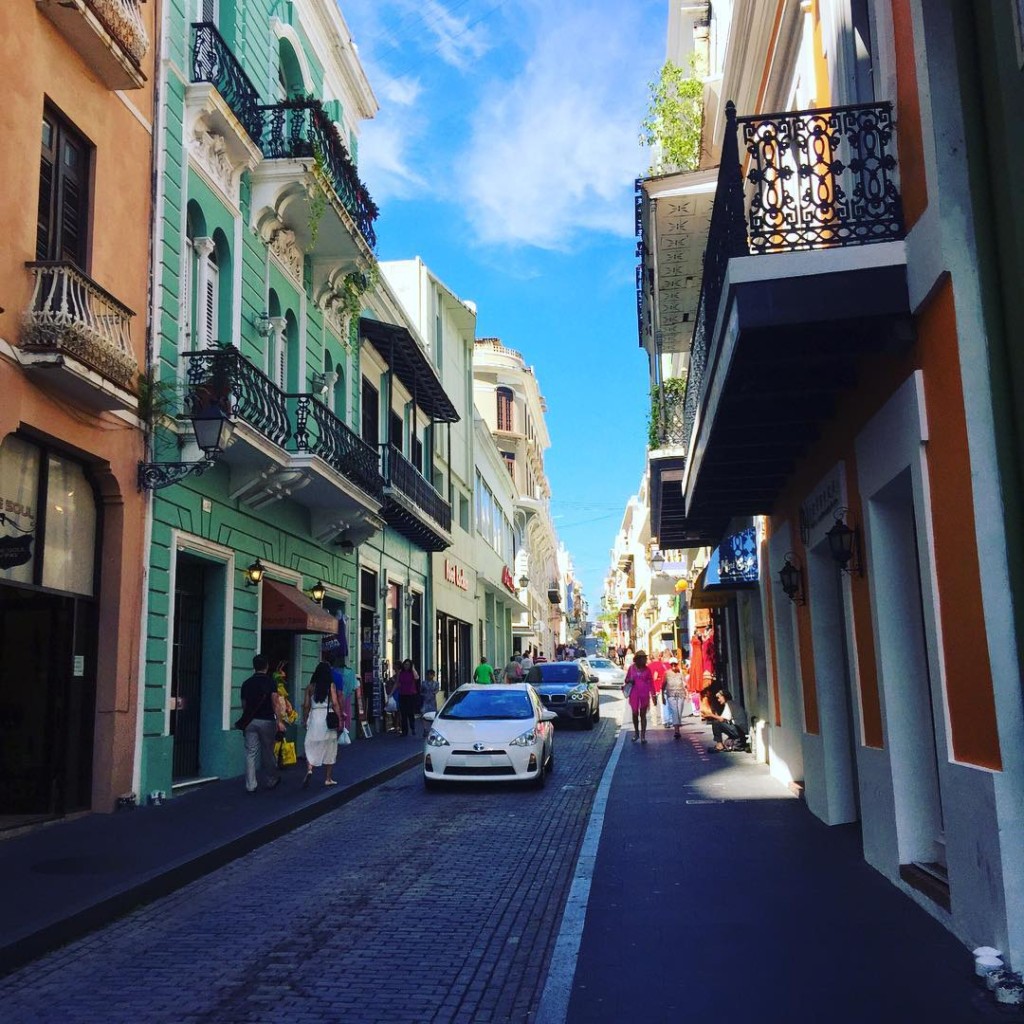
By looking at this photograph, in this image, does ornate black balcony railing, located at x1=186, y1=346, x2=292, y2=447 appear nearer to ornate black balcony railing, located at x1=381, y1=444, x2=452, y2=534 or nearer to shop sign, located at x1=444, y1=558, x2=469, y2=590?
ornate black balcony railing, located at x1=381, y1=444, x2=452, y2=534

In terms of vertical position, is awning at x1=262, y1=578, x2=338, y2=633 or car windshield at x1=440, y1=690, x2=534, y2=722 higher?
awning at x1=262, y1=578, x2=338, y2=633

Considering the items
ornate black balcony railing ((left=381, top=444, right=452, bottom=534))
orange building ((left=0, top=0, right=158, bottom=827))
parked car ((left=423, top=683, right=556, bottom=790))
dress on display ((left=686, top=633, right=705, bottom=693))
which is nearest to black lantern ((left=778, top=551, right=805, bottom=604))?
parked car ((left=423, top=683, right=556, bottom=790))

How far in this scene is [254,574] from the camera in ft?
50.8

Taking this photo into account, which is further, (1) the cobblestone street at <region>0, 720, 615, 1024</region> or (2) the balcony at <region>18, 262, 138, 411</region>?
(2) the balcony at <region>18, 262, 138, 411</region>

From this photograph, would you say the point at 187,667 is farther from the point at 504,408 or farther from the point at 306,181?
the point at 504,408

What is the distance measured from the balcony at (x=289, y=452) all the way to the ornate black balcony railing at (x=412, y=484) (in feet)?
7.09

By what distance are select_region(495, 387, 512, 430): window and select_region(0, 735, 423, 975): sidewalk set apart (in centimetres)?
4539

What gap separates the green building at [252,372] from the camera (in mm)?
13023

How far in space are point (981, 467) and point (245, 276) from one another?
1254cm

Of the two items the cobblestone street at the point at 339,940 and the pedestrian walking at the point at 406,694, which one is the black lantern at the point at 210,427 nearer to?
the cobblestone street at the point at 339,940

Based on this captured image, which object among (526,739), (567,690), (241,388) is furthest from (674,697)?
(241,388)

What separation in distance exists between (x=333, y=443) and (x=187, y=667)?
5.04 meters

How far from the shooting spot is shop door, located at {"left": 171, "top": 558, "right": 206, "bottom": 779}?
550 inches

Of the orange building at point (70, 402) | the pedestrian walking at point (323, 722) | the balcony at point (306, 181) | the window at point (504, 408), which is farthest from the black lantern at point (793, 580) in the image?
the window at point (504, 408)
